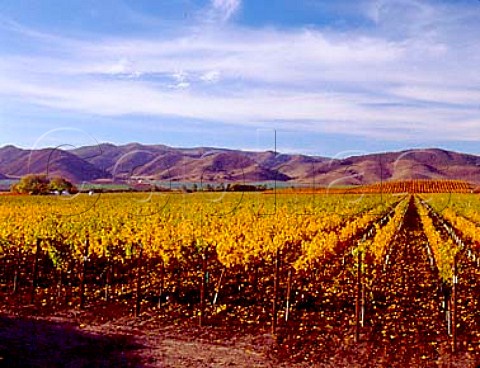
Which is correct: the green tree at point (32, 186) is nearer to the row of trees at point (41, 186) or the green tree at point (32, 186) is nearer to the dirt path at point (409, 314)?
the row of trees at point (41, 186)

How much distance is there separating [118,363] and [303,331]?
295 cm

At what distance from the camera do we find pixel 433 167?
5517 inches

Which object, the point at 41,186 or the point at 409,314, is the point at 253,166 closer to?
the point at 41,186

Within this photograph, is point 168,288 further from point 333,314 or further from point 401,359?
point 401,359

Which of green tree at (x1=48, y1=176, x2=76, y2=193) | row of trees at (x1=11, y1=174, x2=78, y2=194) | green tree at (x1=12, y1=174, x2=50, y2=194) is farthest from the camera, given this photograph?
green tree at (x1=12, y1=174, x2=50, y2=194)

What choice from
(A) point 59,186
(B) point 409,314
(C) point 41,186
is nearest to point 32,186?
(C) point 41,186

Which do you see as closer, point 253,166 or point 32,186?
point 32,186

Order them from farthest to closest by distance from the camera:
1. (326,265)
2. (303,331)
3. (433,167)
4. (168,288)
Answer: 1. (433,167)
2. (326,265)
3. (168,288)
4. (303,331)

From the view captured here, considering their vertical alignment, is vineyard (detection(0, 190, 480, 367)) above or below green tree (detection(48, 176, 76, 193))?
below

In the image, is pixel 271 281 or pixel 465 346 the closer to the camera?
pixel 465 346

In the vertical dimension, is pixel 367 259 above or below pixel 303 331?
above

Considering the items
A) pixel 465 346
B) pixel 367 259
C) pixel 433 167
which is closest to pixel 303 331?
pixel 465 346

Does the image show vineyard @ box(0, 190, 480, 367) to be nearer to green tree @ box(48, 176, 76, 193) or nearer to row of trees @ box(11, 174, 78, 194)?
green tree @ box(48, 176, 76, 193)

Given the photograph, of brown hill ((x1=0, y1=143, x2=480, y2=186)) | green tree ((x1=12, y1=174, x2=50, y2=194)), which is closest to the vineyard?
green tree ((x1=12, y1=174, x2=50, y2=194))
